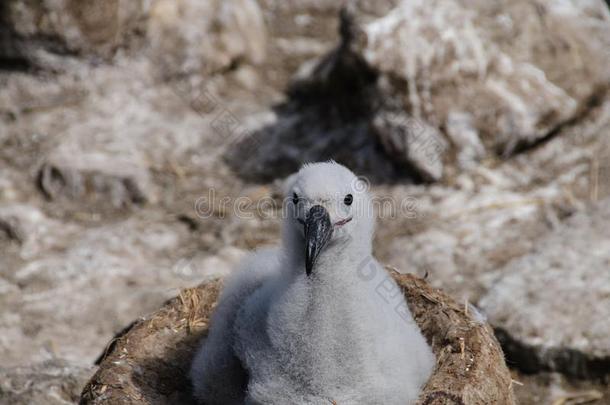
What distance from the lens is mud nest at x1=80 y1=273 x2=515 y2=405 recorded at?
3.68 m

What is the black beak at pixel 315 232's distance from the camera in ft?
10.7

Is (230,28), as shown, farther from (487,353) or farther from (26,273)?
(487,353)

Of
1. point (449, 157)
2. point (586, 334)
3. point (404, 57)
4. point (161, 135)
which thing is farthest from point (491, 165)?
point (161, 135)

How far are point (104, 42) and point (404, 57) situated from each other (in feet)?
8.62

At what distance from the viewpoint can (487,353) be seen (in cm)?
387

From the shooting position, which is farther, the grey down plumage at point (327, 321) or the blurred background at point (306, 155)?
the blurred background at point (306, 155)

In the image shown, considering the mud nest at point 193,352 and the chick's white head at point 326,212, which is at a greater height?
the chick's white head at point 326,212

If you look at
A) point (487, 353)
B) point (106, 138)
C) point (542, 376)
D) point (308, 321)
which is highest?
point (308, 321)

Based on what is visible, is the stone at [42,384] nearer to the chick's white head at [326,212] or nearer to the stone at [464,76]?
the chick's white head at [326,212]

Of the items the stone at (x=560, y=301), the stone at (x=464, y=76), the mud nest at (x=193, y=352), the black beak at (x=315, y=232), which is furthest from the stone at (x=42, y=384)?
the stone at (x=464, y=76)

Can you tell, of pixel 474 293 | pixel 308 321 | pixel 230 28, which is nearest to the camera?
pixel 308 321

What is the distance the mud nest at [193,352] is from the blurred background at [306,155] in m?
1.15

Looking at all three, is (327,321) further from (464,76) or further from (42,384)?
(464,76)

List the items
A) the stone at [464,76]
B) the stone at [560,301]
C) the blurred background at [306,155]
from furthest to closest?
1. the stone at [464,76]
2. the blurred background at [306,155]
3. the stone at [560,301]
